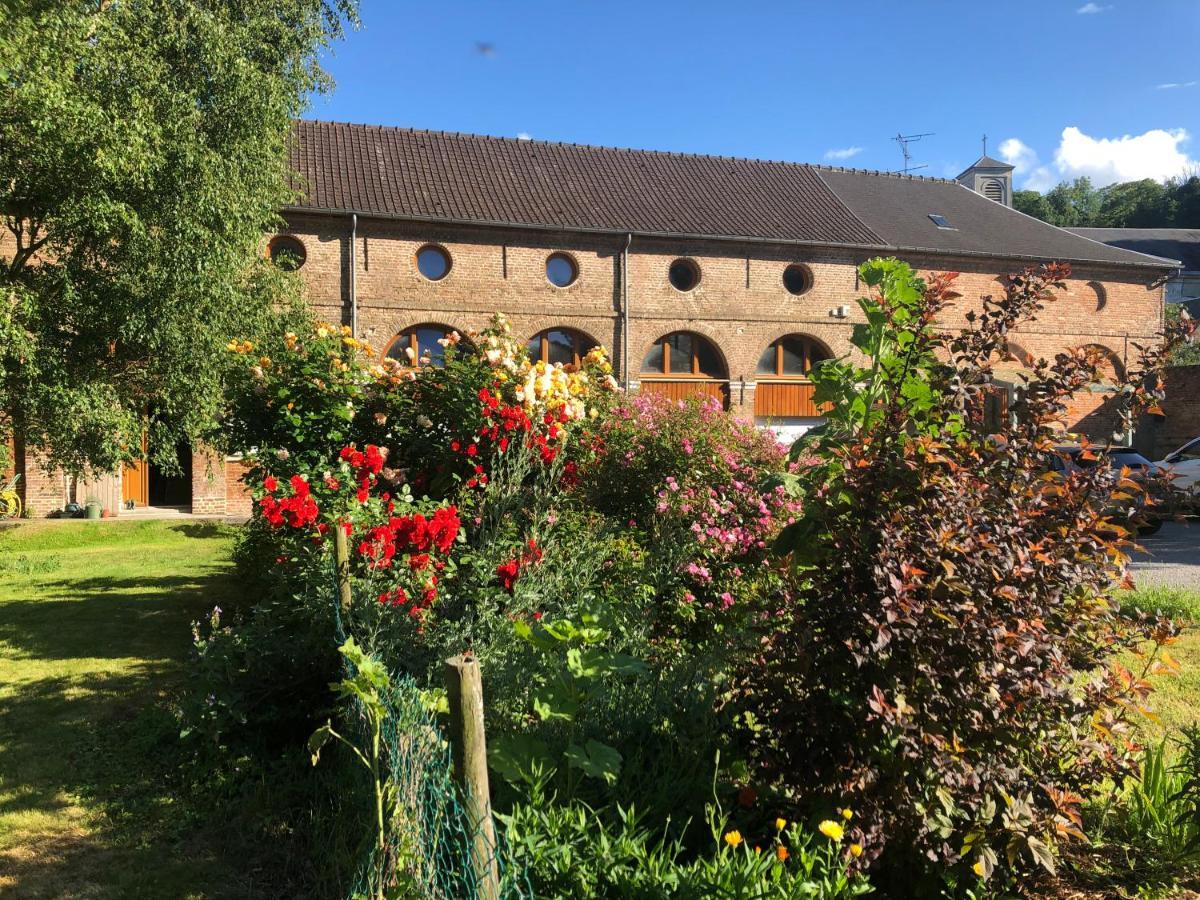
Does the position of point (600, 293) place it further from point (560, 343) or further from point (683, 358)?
point (683, 358)

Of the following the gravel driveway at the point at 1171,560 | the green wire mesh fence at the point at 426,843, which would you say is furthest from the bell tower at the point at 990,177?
the green wire mesh fence at the point at 426,843

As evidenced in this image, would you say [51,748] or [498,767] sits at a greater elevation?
[498,767]

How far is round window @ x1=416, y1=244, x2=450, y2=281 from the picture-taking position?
1933cm

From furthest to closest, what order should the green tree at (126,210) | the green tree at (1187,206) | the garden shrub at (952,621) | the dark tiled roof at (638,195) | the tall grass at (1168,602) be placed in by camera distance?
the green tree at (1187,206), the dark tiled roof at (638,195), the green tree at (126,210), the tall grass at (1168,602), the garden shrub at (952,621)

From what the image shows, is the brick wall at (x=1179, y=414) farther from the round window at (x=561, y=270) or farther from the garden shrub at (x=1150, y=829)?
the garden shrub at (x=1150, y=829)

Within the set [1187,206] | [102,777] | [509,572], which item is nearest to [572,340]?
[509,572]

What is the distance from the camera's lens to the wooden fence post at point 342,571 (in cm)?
372

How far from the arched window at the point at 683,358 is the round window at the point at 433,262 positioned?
545 centimetres

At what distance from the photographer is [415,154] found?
68.9 ft

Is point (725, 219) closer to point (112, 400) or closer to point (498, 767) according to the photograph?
point (112, 400)

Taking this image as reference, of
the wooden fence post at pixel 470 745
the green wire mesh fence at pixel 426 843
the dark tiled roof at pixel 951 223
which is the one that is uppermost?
the dark tiled roof at pixel 951 223

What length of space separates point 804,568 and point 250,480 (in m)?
4.08

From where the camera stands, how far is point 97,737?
4344 millimetres

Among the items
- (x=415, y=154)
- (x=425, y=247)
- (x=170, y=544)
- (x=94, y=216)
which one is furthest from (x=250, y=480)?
(x=415, y=154)
